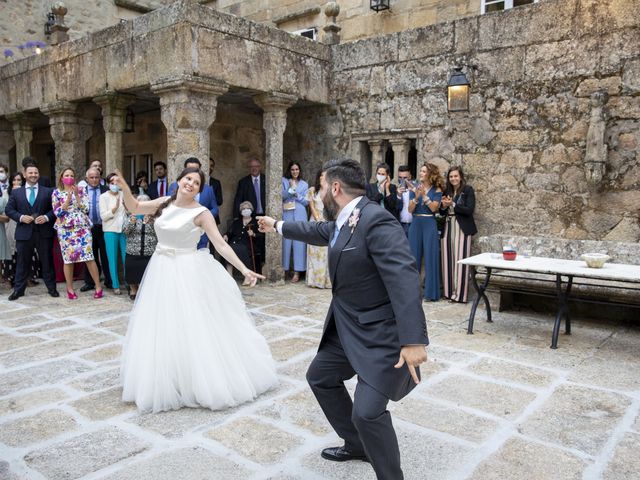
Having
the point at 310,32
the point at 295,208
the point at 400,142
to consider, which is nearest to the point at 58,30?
the point at 295,208

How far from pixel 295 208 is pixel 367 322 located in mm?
5693

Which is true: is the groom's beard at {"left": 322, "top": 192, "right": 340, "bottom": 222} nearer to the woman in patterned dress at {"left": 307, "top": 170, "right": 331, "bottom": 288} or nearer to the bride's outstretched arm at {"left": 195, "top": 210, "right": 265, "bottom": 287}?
the bride's outstretched arm at {"left": 195, "top": 210, "right": 265, "bottom": 287}

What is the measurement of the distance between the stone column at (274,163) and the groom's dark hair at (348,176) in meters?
5.13

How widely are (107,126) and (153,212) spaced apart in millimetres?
4513

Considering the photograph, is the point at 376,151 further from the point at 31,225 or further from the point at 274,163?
the point at 31,225

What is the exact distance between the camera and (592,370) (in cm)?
429

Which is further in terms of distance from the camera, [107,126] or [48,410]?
[107,126]

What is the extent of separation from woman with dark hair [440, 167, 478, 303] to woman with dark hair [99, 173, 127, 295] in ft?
13.4

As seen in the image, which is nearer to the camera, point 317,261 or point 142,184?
point 317,261

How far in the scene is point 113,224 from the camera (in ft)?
23.5

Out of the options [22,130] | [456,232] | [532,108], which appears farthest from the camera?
[22,130]

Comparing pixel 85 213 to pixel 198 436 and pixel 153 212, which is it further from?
pixel 198 436

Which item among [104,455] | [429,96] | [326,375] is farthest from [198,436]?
[429,96]

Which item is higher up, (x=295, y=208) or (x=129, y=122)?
(x=129, y=122)
